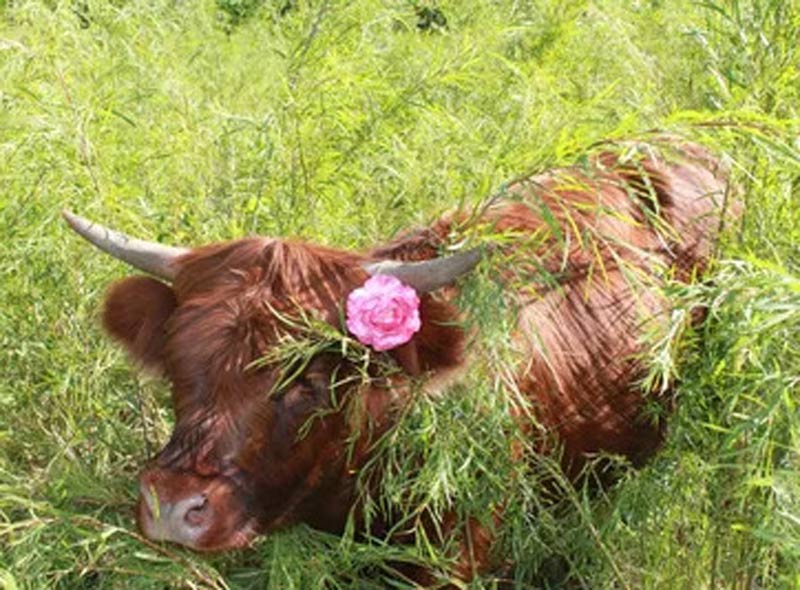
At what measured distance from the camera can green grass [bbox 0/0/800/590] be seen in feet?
9.96

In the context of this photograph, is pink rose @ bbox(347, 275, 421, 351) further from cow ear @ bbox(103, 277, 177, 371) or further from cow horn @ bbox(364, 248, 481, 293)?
cow ear @ bbox(103, 277, 177, 371)

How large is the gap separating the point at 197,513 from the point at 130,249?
39.3 inches

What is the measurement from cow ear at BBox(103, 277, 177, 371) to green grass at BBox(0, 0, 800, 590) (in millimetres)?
262

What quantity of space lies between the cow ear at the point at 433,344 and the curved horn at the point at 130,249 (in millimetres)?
842

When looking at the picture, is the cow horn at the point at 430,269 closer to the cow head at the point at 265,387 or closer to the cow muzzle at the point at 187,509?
the cow head at the point at 265,387

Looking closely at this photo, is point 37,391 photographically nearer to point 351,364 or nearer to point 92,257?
point 92,257

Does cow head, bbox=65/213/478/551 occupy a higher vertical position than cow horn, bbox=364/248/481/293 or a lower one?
lower

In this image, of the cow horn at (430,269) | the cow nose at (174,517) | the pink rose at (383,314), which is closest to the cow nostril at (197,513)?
the cow nose at (174,517)

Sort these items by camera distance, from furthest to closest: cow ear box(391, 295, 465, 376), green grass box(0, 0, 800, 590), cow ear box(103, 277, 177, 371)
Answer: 1. cow ear box(103, 277, 177, 371)
2. cow ear box(391, 295, 465, 376)
3. green grass box(0, 0, 800, 590)

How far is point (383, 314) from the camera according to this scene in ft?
10.4

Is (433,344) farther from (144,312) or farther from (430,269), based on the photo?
(144,312)

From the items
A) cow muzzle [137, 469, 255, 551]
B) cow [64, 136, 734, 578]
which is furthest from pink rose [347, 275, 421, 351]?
cow muzzle [137, 469, 255, 551]

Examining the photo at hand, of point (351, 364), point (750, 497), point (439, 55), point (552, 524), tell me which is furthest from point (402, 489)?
point (439, 55)

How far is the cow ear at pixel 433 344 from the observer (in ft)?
10.9
